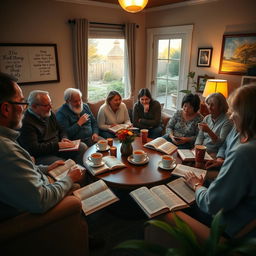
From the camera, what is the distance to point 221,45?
336cm

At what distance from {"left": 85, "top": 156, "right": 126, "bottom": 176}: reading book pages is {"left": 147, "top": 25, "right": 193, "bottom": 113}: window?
8.77ft

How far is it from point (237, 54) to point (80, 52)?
2481mm

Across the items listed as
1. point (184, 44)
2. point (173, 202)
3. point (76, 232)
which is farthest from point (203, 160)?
point (184, 44)

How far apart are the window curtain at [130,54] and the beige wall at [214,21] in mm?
676

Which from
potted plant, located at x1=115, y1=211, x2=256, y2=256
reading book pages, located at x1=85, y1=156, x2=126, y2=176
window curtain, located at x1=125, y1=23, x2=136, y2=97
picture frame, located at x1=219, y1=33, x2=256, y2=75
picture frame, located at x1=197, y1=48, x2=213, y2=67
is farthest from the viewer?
window curtain, located at x1=125, y1=23, x2=136, y2=97

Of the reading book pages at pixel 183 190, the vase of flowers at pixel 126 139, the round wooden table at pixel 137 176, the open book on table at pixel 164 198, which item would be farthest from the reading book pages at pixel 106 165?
the reading book pages at pixel 183 190

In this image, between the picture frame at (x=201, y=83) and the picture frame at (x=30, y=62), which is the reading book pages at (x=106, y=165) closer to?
the picture frame at (x=30, y=62)

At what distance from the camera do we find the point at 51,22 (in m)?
3.37

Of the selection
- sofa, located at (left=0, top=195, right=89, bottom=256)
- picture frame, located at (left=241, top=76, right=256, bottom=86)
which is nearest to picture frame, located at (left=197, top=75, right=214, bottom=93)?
picture frame, located at (left=241, top=76, right=256, bottom=86)

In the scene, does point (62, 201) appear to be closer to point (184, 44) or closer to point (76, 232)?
point (76, 232)

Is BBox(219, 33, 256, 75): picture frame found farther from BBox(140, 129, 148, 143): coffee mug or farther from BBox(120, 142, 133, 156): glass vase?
BBox(120, 142, 133, 156): glass vase

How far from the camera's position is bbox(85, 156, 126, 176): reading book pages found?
1.75m

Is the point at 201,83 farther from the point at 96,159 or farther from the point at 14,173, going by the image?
the point at 14,173

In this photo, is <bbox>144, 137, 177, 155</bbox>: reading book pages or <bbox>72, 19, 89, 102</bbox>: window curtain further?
<bbox>72, 19, 89, 102</bbox>: window curtain
